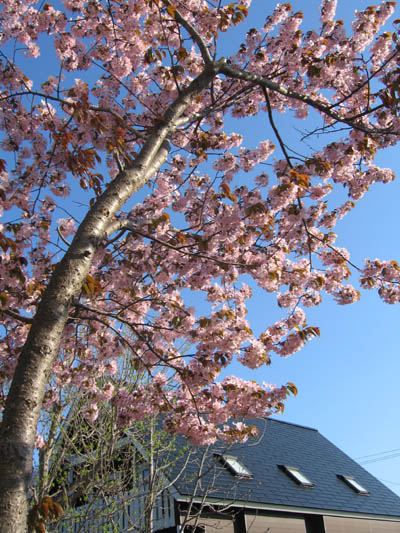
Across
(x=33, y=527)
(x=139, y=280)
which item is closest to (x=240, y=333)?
(x=139, y=280)

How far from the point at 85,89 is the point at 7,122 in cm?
101

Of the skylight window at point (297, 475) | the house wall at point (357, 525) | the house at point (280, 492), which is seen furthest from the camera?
the skylight window at point (297, 475)

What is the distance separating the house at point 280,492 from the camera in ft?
30.5

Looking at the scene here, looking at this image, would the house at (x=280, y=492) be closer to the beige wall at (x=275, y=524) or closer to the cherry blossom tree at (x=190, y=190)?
the beige wall at (x=275, y=524)

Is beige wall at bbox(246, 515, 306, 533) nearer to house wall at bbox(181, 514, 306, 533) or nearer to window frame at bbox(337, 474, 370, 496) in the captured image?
house wall at bbox(181, 514, 306, 533)

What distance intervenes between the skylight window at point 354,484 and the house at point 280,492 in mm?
31

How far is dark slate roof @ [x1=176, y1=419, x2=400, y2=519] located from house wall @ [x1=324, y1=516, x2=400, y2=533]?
321mm

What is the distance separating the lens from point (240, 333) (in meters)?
5.48

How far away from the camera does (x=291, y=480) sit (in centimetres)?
1325

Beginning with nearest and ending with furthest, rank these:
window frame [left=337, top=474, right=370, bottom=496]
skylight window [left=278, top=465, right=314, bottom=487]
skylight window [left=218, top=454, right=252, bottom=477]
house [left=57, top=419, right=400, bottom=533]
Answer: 1. house [left=57, top=419, right=400, bottom=533]
2. skylight window [left=218, top=454, right=252, bottom=477]
3. skylight window [left=278, top=465, right=314, bottom=487]
4. window frame [left=337, top=474, right=370, bottom=496]

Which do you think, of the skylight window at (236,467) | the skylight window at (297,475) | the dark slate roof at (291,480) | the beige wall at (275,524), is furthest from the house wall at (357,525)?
the skylight window at (236,467)

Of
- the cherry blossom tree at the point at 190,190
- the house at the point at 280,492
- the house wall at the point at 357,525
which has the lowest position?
the house wall at the point at 357,525

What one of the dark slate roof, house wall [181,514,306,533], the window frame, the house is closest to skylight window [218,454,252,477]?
the house

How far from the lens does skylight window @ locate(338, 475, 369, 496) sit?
15461 millimetres
